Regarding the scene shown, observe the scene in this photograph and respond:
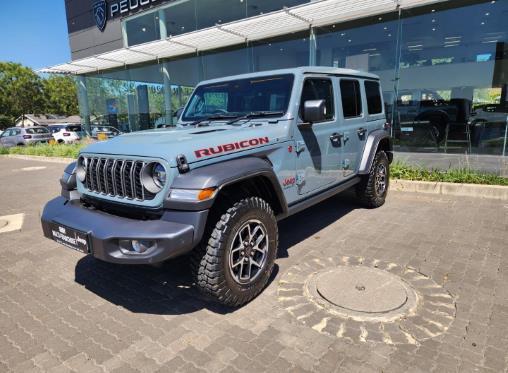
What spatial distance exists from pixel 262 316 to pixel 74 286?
1.98 meters

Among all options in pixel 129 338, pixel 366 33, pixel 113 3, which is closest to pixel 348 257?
pixel 129 338

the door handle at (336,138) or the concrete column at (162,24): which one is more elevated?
the concrete column at (162,24)

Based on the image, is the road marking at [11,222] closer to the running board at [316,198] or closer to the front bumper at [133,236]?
the front bumper at [133,236]

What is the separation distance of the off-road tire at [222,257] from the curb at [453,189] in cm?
496

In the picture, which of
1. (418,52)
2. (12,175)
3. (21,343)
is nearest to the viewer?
(21,343)

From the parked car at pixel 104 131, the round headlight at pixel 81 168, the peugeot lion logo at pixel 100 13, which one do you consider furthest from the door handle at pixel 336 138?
the peugeot lion logo at pixel 100 13

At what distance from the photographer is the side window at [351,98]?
4555 mm

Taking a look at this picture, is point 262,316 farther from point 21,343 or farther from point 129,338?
point 21,343

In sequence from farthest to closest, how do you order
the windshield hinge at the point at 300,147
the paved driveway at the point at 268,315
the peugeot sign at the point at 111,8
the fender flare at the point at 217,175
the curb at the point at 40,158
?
the peugeot sign at the point at 111,8 → the curb at the point at 40,158 → the windshield hinge at the point at 300,147 → the fender flare at the point at 217,175 → the paved driveway at the point at 268,315

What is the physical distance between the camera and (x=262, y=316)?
9.39 ft

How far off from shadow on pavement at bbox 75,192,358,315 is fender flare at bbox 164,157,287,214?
1048 mm

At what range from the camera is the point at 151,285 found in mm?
3441

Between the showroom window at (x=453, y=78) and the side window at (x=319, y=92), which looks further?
the showroom window at (x=453, y=78)

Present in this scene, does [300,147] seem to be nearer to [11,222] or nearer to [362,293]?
[362,293]
